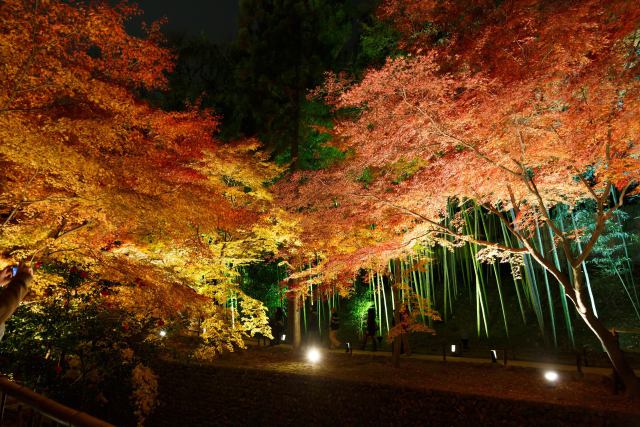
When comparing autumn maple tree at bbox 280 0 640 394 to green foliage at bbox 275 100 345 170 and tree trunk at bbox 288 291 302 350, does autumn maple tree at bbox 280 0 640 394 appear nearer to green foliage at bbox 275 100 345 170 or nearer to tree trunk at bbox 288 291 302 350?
tree trunk at bbox 288 291 302 350

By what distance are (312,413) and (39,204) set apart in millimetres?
6412

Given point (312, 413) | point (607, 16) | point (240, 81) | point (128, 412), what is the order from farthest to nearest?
point (240, 81)
point (128, 412)
point (312, 413)
point (607, 16)

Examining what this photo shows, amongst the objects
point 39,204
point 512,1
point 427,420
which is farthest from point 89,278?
point 512,1

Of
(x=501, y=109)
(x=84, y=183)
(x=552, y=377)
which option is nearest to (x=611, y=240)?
(x=552, y=377)

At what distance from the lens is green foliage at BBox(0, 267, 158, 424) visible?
18.4 ft

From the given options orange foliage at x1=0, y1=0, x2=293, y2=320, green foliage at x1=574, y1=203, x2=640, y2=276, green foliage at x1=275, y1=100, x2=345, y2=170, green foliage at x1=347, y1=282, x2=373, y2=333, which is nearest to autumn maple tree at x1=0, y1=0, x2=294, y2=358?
orange foliage at x1=0, y1=0, x2=293, y2=320

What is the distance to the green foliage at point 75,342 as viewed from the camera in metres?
5.62

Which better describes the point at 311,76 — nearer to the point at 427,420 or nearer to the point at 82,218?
the point at 82,218

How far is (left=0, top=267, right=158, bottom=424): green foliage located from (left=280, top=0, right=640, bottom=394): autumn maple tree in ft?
15.6

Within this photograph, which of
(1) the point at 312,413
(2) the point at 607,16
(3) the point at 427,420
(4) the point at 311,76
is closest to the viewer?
(2) the point at 607,16

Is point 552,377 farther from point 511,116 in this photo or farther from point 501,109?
point 501,109

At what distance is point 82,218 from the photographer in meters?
6.32

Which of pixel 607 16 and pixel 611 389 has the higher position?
pixel 607 16

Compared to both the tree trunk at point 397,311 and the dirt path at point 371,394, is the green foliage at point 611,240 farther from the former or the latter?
the dirt path at point 371,394
